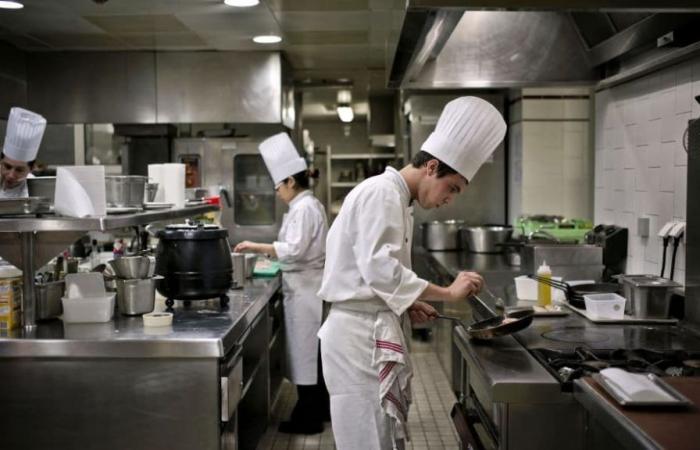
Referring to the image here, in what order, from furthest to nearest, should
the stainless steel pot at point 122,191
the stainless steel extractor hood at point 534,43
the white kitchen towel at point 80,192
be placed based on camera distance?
the stainless steel pot at point 122,191 → the white kitchen towel at point 80,192 → the stainless steel extractor hood at point 534,43

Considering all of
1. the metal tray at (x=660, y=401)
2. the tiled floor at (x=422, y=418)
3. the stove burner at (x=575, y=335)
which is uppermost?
the metal tray at (x=660, y=401)

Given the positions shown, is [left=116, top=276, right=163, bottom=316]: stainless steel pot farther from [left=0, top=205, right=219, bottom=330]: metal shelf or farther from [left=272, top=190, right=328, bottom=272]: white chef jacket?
[left=272, top=190, right=328, bottom=272]: white chef jacket

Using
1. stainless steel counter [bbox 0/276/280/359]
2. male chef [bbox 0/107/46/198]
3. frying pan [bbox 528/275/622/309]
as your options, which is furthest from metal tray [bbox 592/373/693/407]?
male chef [bbox 0/107/46/198]

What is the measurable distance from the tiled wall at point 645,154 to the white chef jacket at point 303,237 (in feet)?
5.33

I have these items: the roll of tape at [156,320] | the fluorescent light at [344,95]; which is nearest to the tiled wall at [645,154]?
the roll of tape at [156,320]

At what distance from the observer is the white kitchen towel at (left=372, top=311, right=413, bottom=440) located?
90.6 inches

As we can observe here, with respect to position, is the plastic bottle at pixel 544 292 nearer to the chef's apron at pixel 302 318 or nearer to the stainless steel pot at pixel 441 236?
the chef's apron at pixel 302 318

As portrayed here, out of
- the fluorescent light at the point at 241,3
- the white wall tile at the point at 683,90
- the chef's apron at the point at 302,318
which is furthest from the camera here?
the chef's apron at the point at 302,318

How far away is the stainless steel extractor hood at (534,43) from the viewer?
218 cm

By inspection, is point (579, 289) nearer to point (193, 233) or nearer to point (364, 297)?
point (364, 297)

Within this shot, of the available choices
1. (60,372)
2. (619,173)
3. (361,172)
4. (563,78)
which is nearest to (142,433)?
(60,372)

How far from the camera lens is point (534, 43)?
4352mm

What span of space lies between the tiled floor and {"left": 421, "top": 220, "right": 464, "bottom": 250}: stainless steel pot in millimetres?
928

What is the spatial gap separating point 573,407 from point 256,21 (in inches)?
135
